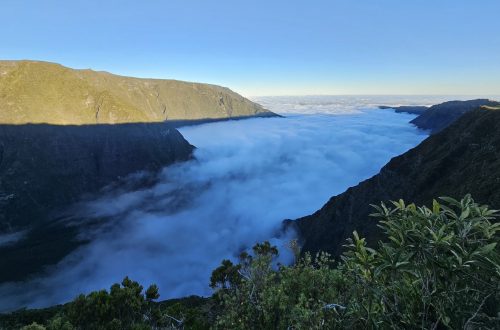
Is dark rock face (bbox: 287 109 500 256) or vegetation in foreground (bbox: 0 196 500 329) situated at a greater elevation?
vegetation in foreground (bbox: 0 196 500 329)

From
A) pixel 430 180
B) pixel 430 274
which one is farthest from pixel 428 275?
pixel 430 180

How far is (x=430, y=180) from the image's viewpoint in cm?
9375

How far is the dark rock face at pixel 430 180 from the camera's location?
248ft

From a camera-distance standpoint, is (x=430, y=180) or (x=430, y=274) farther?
(x=430, y=180)

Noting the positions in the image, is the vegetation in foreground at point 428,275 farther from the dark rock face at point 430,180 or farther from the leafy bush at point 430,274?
the dark rock face at point 430,180

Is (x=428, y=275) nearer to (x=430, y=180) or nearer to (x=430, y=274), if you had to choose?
(x=430, y=274)

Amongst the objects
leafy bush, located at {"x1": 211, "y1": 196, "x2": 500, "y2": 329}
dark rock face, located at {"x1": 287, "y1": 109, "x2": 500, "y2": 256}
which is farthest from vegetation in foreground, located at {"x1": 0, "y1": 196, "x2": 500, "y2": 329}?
dark rock face, located at {"x1": 287, "y1": 109, "x2": 500, "y2": 256}

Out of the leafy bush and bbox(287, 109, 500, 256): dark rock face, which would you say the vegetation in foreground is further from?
bbox(287, 109, 500, 256): dark rock face

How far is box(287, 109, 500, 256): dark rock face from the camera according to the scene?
75.7m

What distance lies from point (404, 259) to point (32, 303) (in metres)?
203

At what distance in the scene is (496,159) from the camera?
247 feet

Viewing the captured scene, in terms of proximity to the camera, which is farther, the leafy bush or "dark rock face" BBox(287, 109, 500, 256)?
"dark rock face" BBox(287, 109, 500, 256)

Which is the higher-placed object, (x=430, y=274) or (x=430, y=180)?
(x=430, y=274)

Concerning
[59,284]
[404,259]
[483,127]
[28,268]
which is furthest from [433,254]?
[28,268]
